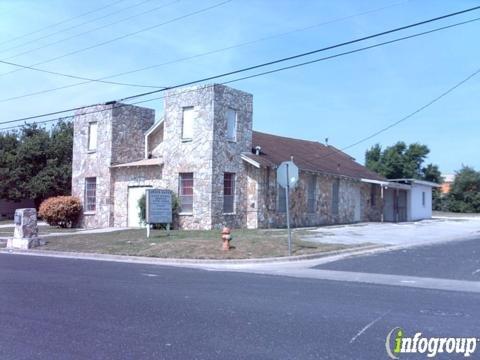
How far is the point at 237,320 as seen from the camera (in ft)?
26.1

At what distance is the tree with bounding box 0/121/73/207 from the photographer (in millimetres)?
37500

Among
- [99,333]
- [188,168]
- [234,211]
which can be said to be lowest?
[99,333]

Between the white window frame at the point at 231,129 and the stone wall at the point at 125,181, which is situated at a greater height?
the white window frame at the point at 231,129

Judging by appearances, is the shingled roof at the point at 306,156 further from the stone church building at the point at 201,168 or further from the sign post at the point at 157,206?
the sign post at the point at 157,206

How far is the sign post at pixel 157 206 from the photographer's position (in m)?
22.6

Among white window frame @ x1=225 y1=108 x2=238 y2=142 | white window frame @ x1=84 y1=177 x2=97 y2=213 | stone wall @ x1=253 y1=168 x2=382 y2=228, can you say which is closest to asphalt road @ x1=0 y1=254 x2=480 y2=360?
white window frame @ x1=225 y1=108 x2=238 y2=142

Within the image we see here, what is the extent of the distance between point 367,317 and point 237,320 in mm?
1932

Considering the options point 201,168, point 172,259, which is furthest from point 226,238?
point 201,168

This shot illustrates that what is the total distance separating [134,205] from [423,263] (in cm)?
1747

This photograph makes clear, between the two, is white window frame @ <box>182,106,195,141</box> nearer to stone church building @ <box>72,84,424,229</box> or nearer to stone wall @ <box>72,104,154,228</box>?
stone church building @ <box>72,84,424,229</box>

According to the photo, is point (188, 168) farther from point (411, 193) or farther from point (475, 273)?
point (411, 193)

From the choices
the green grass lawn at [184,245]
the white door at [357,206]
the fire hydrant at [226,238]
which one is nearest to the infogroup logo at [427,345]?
the green grass lawn at [184,245]

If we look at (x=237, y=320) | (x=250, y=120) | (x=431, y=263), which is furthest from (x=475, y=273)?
(x=250, y=120)

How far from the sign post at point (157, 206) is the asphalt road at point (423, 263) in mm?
9196
